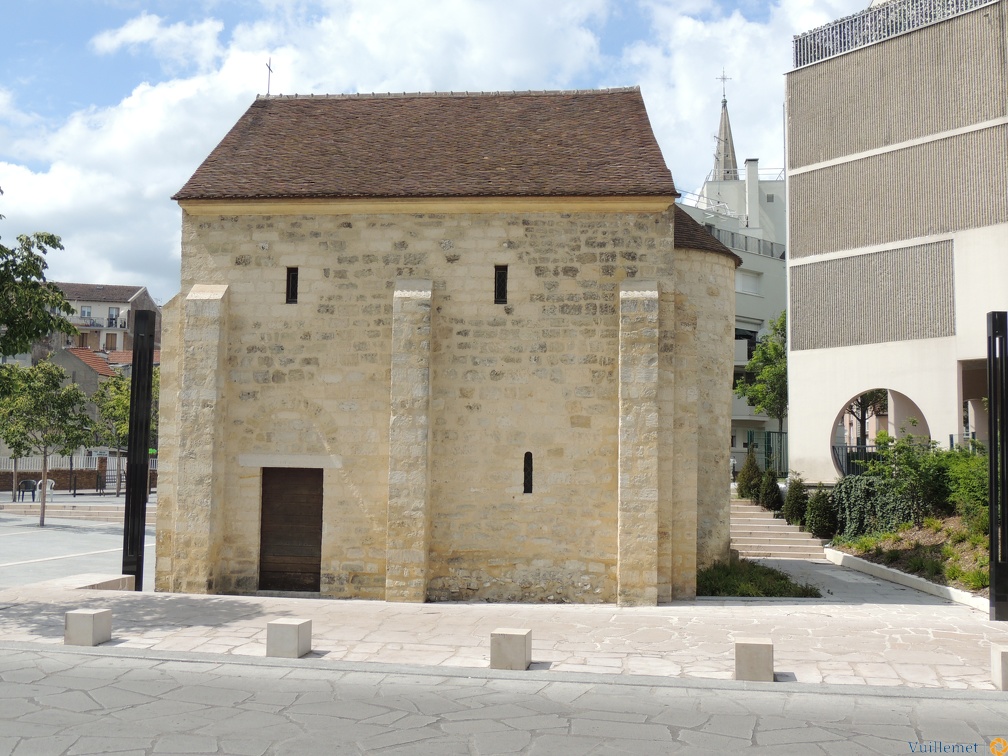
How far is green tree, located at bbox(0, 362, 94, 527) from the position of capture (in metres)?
25.8

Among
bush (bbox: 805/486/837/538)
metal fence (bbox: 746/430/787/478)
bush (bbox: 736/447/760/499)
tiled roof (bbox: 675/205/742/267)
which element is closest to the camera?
tiled roof (bbox: 675/205/742/267)

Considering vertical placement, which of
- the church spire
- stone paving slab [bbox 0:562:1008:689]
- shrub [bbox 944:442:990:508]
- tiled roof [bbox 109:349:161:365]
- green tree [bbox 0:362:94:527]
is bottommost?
stone paving slab [bbox 0:562:1008:689]

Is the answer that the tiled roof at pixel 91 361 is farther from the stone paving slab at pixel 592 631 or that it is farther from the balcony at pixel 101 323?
the stone paving slab at pixel 592 631

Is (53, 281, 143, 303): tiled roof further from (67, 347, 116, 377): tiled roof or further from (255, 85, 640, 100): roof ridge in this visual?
(255, 85, 640, 100): roof ridge

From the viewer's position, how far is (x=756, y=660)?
311 inches

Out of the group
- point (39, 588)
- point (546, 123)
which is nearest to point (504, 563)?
point (39, 588)

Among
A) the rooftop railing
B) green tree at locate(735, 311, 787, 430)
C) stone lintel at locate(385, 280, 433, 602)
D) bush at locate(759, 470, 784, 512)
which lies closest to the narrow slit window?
stone lintel at locate(385, 280, 433, 602)

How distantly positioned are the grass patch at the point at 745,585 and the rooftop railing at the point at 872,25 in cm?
1747

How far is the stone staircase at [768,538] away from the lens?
66.2ft

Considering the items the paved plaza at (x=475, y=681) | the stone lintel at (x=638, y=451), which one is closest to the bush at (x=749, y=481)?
the paved plaza at (x=475, y=681)

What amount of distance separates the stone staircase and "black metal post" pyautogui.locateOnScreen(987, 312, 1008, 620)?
28.0ft

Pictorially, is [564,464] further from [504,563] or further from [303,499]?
[303,499]

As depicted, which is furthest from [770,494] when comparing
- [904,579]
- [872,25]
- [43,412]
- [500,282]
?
[43,412]

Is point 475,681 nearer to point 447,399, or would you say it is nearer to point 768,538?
point 447,399
